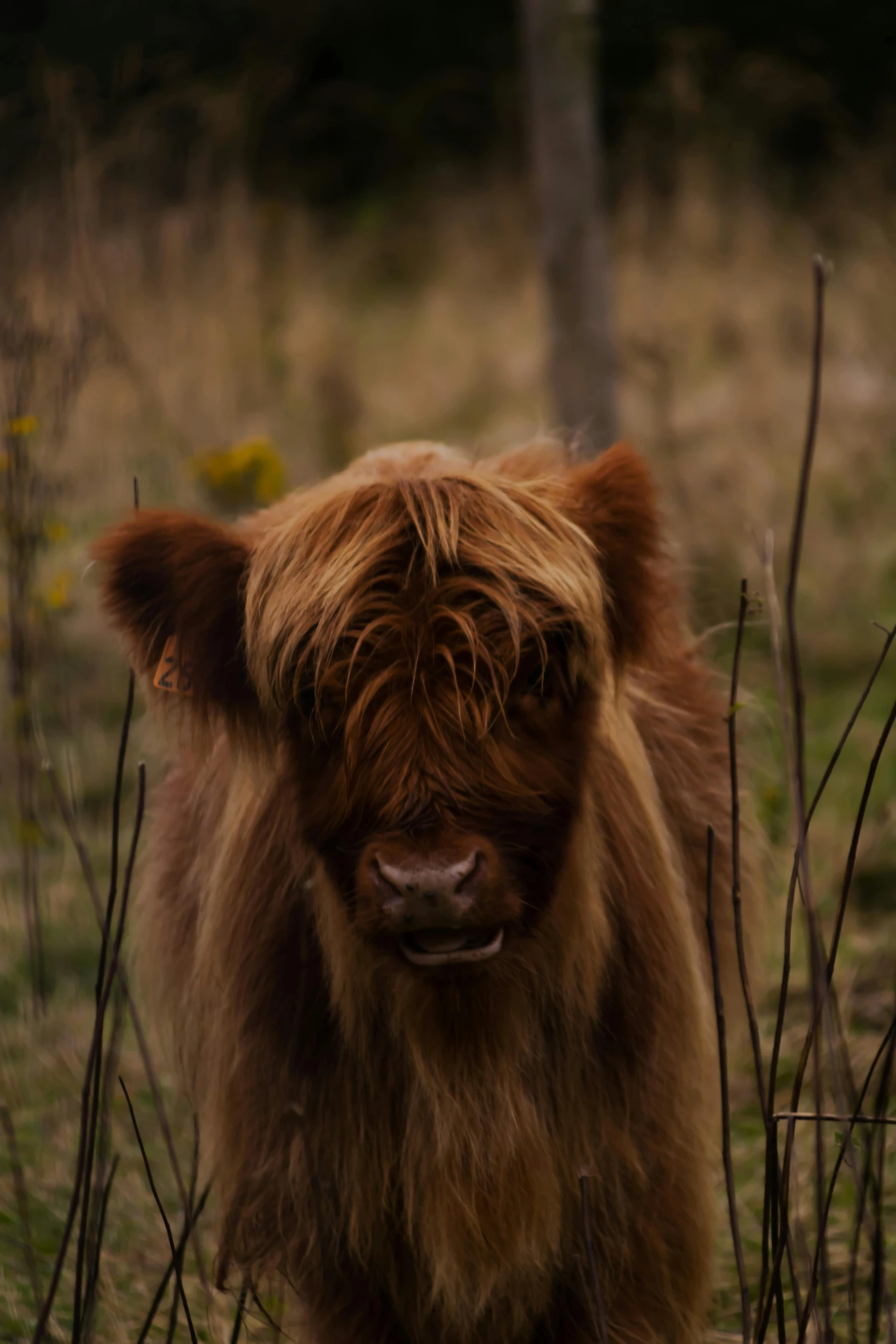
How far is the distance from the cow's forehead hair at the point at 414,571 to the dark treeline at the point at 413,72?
9105 mm

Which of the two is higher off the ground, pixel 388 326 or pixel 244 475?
pixel 388 326

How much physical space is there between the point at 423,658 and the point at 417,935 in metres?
0.40

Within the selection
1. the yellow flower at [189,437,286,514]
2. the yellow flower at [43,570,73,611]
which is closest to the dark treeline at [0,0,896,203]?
the yellow flower at [189,437,286,514]

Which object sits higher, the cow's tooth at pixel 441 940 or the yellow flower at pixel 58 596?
the yellow flower at pixel 58 596

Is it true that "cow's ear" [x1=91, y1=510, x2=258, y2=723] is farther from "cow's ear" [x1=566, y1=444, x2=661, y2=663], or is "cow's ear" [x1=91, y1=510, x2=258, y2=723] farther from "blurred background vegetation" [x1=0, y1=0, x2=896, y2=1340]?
"blurred background vegetation" [x1=0, y1=0, x2=896, y2=1340]

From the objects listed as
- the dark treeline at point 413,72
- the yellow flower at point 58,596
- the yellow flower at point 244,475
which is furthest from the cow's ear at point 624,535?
the dark treeline at point 413,72

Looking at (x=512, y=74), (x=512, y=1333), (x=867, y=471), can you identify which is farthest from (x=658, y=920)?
(x=512, y=74)

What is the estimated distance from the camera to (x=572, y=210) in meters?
6.12

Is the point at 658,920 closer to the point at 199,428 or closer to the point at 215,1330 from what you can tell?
the point at 215,1330

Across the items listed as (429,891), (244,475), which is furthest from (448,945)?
(244,475)

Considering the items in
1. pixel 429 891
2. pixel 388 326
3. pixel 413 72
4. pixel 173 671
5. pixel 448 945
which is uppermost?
pixel 413 72

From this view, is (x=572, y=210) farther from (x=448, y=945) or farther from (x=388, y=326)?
(x=388, y=326)

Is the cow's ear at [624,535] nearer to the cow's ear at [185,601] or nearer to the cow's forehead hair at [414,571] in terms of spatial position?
the cow's forehead hair at [414,571]

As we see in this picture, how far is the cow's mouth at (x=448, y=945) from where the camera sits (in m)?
2.12
